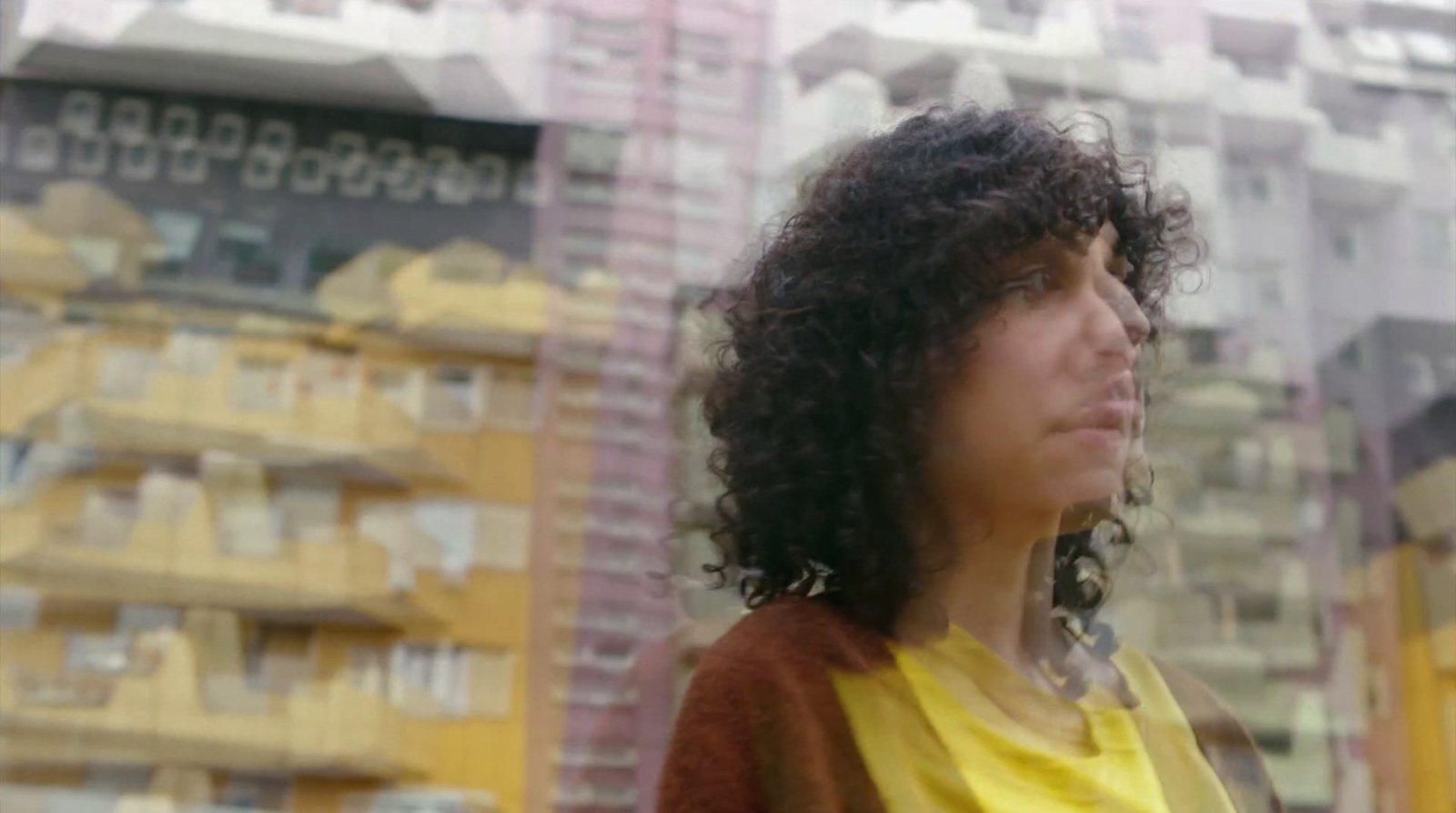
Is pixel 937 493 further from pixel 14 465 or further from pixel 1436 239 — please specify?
pixel 1436 239

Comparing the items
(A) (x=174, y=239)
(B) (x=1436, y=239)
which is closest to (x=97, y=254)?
(A) (x=174, y=239)

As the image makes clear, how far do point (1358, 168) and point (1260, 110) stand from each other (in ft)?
0.54

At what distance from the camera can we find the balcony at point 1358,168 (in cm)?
184

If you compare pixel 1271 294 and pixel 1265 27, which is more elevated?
pixel 1265 27

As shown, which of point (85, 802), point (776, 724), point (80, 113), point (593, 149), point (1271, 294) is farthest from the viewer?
point (1271, 294)

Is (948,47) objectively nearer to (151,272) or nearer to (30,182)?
(151,272)

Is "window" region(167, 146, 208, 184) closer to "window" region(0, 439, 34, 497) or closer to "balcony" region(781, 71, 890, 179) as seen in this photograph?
"window" region(0, 439, 34, 497)

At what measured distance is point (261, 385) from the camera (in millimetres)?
1440

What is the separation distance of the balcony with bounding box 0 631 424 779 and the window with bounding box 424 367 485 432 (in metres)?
0.31

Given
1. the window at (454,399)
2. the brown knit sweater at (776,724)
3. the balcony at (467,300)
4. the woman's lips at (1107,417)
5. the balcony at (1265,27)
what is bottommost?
the brown knit sweater at (776,724)

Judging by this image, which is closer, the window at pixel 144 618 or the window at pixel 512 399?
the window at pixel 144 618

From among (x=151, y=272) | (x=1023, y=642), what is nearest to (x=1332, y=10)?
(x=1023, y=642)

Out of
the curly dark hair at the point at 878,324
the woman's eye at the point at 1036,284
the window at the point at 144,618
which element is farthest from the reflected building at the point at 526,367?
the woman's eye at the point at 1036,284

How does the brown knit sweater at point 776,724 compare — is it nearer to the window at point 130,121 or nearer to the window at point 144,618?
the window at point 144,618
